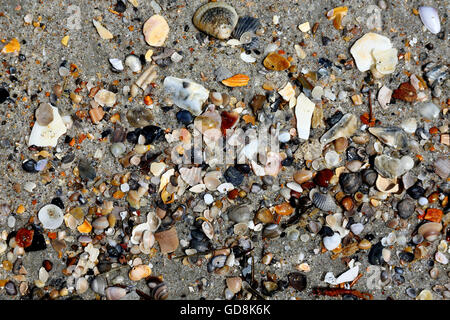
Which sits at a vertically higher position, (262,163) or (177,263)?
(262,163)

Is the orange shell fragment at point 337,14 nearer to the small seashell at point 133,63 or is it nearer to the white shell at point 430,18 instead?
the white shell at point 430,18

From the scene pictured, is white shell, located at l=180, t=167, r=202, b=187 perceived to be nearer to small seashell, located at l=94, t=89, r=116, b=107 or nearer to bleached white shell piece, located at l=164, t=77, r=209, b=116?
bleached white shell piece, located at l=164, t=77, r=209, b=116

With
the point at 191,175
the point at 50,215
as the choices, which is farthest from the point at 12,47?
the point at 191,175

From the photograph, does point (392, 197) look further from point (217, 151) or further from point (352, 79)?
point (217, 151)

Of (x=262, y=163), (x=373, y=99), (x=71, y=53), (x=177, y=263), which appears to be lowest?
(x=177, y=263)

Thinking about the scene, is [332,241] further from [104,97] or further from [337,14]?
[104,97]

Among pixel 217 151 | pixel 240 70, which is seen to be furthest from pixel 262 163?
pixel 240 70
